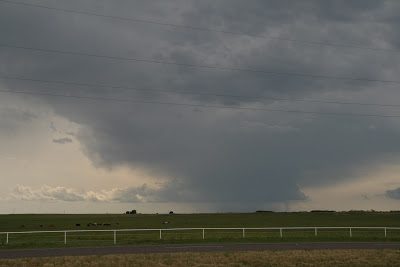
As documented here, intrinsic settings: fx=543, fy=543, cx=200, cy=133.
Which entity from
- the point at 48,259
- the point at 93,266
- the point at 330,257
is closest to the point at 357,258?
the point at 330,257

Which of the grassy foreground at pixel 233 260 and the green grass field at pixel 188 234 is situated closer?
the grassy foreground at pixel 233 260

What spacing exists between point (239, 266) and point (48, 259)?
1087 cm

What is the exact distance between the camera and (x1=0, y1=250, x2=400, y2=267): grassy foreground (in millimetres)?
28047

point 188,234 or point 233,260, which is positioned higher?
point 188,234

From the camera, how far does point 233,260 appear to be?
2989 cm

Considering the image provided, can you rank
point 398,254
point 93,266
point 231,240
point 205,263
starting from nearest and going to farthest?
point 93,266 → point 205,263 → point 398,254 → point 231,240

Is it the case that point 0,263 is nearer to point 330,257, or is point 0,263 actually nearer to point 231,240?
point 330,257

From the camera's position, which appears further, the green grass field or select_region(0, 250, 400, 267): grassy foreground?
the green grass field

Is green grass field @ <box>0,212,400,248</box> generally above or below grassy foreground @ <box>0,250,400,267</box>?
above

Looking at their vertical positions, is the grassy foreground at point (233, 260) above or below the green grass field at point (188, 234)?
below

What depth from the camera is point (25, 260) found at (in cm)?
2972

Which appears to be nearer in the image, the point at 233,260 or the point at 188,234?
the point at 233,260

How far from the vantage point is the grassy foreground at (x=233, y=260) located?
28047 mm

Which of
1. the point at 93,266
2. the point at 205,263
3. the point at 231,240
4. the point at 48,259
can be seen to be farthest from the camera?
the point at 231,240
